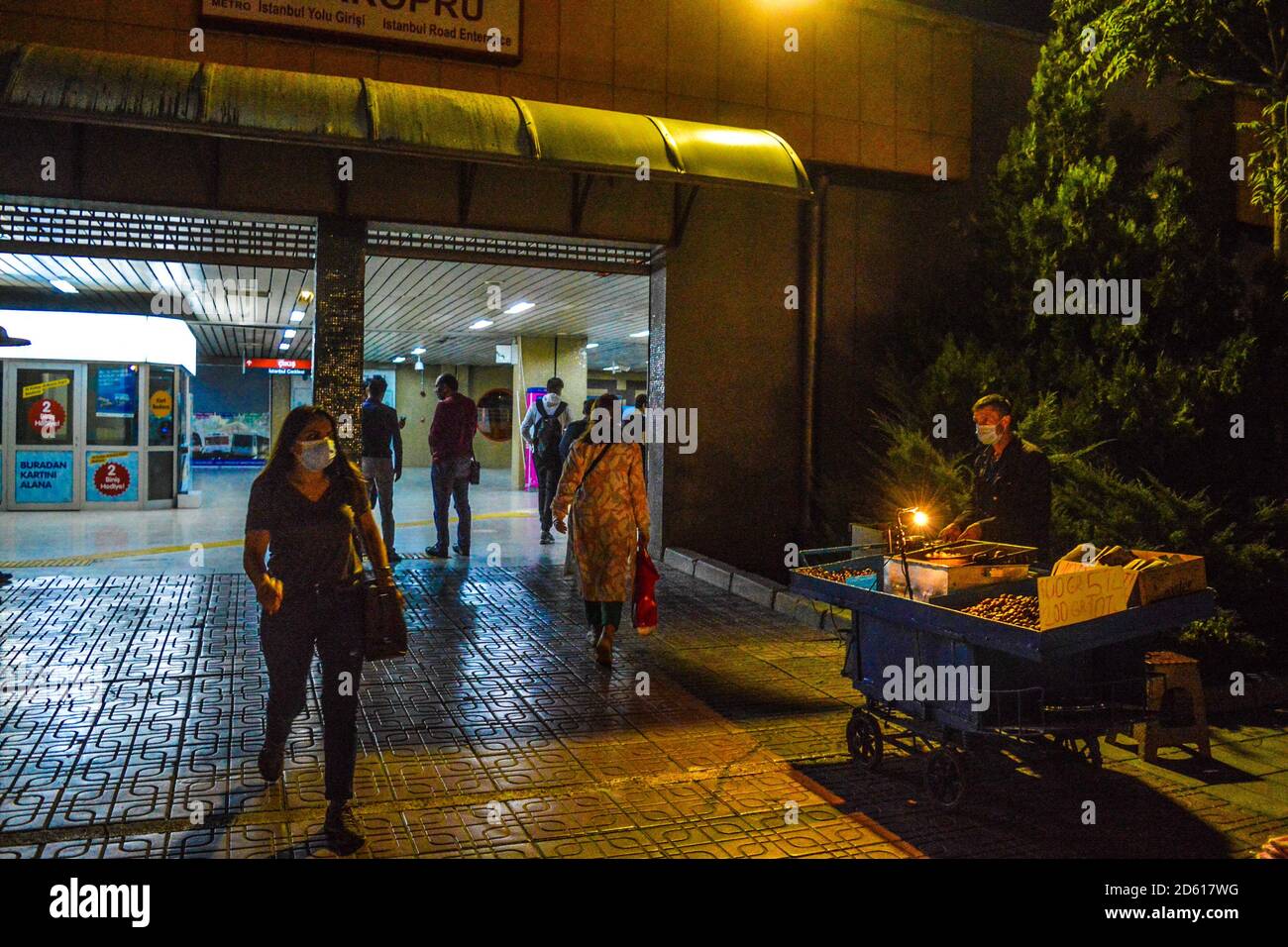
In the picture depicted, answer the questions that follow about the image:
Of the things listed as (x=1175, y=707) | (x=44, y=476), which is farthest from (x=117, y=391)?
(x=1175, y=707)

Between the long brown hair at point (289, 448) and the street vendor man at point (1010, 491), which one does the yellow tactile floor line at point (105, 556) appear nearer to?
the long brown hair at point (289, 448)

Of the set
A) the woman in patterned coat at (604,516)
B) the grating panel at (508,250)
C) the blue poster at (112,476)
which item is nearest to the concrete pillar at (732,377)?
the grating panel at (508,250)

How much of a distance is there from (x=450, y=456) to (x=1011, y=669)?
28.2 feet

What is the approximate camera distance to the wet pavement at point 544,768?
4352 millimetres

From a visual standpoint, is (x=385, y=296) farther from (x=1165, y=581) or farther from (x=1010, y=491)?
(x=1165, y=581)

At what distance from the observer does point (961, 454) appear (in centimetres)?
926

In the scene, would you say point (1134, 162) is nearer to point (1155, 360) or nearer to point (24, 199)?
point (1155, 360)

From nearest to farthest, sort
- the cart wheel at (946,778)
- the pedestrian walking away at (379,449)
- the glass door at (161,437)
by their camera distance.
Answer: the cart wheel at (946,778) < the pedestrian walking away at (379,449) < the glass door at (161,437)

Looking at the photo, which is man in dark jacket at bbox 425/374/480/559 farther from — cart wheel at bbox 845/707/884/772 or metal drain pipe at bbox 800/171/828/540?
cart wheel at bbox 845/707/884/772

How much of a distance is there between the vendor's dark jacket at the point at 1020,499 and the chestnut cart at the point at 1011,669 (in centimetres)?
74

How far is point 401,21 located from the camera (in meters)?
10.5

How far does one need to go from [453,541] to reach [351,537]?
30.8ft

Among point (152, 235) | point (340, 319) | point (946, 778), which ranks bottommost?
point (946, 778)

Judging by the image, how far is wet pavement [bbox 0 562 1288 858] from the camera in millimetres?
4352
